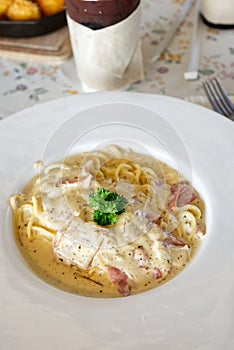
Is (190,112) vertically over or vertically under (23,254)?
over

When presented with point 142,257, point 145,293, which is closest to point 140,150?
point 142,257

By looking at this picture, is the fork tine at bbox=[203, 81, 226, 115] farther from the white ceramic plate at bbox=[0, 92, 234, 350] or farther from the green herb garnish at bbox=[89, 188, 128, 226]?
the green herb garnish at bbox=[89, 188, 128, 226]

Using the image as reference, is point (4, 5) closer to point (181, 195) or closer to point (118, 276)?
point (181, 195)

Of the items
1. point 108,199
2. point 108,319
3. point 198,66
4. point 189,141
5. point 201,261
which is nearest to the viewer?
point 108,319

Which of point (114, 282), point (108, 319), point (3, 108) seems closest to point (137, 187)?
point (114, 282)

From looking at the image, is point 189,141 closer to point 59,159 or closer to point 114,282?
point 59,159

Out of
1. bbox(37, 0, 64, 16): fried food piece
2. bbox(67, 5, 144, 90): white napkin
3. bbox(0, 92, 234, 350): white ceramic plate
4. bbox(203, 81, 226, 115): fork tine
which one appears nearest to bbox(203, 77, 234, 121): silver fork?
bbox(203, 81, 226, 115): fork tine
